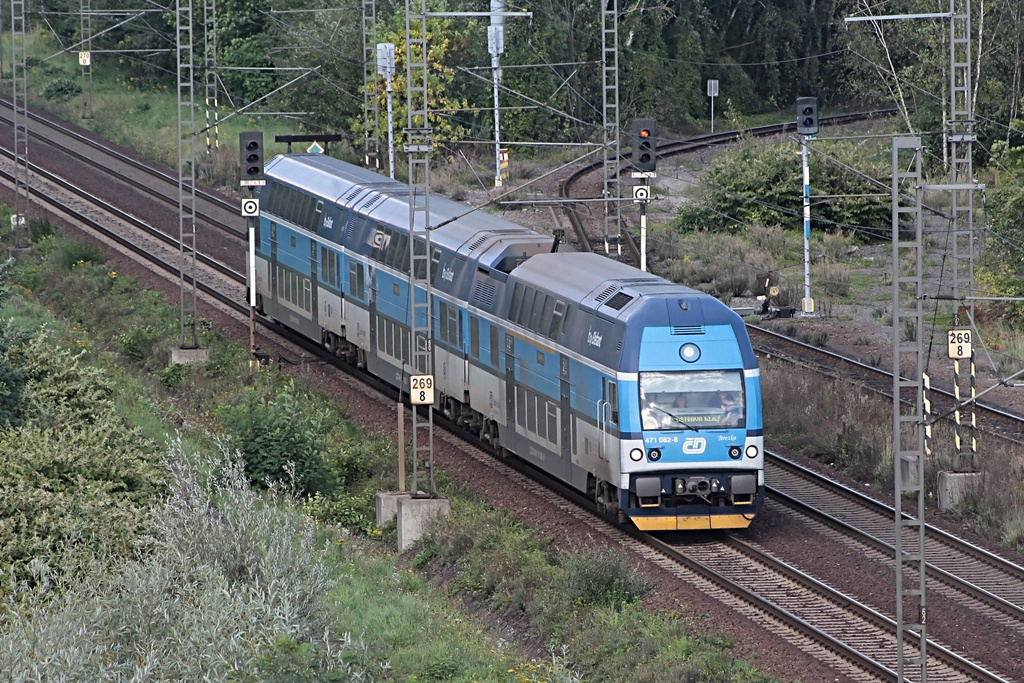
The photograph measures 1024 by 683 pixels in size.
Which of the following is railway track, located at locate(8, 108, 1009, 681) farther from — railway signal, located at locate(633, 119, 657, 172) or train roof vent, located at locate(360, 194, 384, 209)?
railway signal, located at locate(633, 119, 657, 172)

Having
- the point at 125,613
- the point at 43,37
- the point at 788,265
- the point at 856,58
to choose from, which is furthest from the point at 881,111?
the point at 125,613

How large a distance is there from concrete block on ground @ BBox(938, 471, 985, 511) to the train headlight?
600 centimetres

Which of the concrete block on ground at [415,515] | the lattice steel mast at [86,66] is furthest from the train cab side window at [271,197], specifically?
the lattice steel mast at [86,66]

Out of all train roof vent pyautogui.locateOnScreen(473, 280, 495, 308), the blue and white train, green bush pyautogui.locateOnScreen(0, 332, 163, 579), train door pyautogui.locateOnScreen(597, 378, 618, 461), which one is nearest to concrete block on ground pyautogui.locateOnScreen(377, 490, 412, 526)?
the blue and white train

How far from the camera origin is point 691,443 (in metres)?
22.1

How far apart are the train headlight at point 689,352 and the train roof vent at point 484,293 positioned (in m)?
5.56

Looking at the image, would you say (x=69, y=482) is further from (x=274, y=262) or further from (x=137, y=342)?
(x=274, y=262)

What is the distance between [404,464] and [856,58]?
158ft

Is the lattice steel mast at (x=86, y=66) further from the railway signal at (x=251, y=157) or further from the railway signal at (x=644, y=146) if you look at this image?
the railway signal at (x=644, y=146)

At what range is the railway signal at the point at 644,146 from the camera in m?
32.0

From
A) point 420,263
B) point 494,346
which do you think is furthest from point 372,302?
point 494,346

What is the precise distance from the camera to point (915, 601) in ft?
66.5

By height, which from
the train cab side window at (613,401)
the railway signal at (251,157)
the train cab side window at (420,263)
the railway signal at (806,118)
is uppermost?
the railway signal at (806,118)

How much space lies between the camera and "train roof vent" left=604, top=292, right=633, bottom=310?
902 inches
